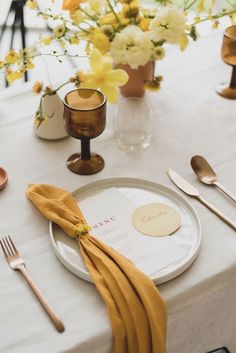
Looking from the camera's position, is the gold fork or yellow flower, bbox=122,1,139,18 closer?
the gold fork

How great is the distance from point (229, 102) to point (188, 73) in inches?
7.0

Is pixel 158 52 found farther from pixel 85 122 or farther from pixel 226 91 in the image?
pixel 226 91

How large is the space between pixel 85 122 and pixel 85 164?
112 mm

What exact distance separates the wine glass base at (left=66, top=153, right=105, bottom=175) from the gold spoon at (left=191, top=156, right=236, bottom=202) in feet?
0.69

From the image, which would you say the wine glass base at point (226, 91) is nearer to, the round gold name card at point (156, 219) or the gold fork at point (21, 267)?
the round gold name card at point (156, 219)

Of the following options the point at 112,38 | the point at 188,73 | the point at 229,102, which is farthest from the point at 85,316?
the point at 188,73

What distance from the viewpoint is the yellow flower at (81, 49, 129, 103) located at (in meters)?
1.09

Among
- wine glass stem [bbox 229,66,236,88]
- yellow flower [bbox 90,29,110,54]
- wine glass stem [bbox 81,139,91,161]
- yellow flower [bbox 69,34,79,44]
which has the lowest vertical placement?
wine glass stem [bbox 81,139,91,161]

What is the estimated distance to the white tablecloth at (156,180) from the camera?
905 mm

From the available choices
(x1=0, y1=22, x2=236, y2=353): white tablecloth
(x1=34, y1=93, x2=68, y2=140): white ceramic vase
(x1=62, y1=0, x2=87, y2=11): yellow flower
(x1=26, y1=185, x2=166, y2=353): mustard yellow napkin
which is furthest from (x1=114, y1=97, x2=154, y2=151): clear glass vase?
(x1=26, y1=185, x2=166, y2=353): mustard yellow napkin

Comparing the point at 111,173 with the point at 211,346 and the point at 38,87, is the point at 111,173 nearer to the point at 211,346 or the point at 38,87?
the point at 38,87

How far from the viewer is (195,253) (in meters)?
1.01

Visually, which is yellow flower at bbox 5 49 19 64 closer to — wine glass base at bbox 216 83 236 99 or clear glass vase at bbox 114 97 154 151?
clear glass vase at bbox 114 97 154 151

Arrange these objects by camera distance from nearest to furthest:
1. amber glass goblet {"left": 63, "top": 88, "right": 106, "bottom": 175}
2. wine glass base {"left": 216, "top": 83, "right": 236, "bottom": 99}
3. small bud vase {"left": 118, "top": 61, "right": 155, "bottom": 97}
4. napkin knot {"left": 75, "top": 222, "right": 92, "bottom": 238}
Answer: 1. napkin knot {"left": 75, "top": 222, "right": 92, "bottom": 238}
2. amber glass goblet {"left": 63, "top": 88, "right": 106, "bottom": 175}
3. small bud vase {"left": 118, "top": 61, "right": 155, "bottom": 97}
4. wine glass base {"left": 216, "top": 83, "right": 236, "bottom": 99}
